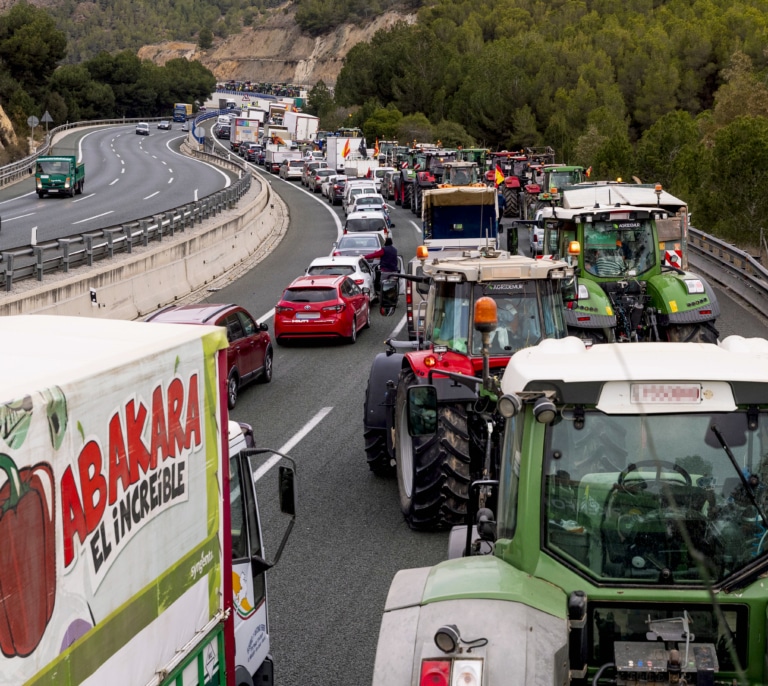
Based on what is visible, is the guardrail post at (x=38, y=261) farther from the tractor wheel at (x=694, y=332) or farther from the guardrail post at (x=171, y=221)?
the tractor wheel at (x=694, y=332)

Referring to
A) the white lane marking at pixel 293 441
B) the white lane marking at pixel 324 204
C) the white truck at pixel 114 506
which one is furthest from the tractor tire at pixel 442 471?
the white lane marking at pixel 324 204

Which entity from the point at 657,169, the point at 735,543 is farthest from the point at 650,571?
the point at 657,169

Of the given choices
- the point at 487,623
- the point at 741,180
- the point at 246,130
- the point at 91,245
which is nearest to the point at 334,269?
the point at 91,245

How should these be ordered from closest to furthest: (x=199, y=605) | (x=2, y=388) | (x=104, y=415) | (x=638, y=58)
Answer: (x=2, y=388) < (x=104, y=415) < (x=199, y=605) < (x=638, y=58)

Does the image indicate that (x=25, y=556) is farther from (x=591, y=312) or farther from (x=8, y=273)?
(x=8, y=273)

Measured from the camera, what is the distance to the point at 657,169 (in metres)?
44.3

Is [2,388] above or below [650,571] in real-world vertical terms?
above

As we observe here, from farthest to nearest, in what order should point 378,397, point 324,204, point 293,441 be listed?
point 324,204 < point 293,441 < point 378,397

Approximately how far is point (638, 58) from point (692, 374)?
80.3 metres

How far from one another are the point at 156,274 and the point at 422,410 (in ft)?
69.5

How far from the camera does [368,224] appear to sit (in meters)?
39.0

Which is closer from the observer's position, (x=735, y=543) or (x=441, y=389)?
(x=735, y=543)

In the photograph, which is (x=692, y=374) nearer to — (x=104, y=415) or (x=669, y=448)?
(x=669, y=448)

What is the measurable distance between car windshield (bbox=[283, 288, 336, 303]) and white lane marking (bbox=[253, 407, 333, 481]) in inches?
251
